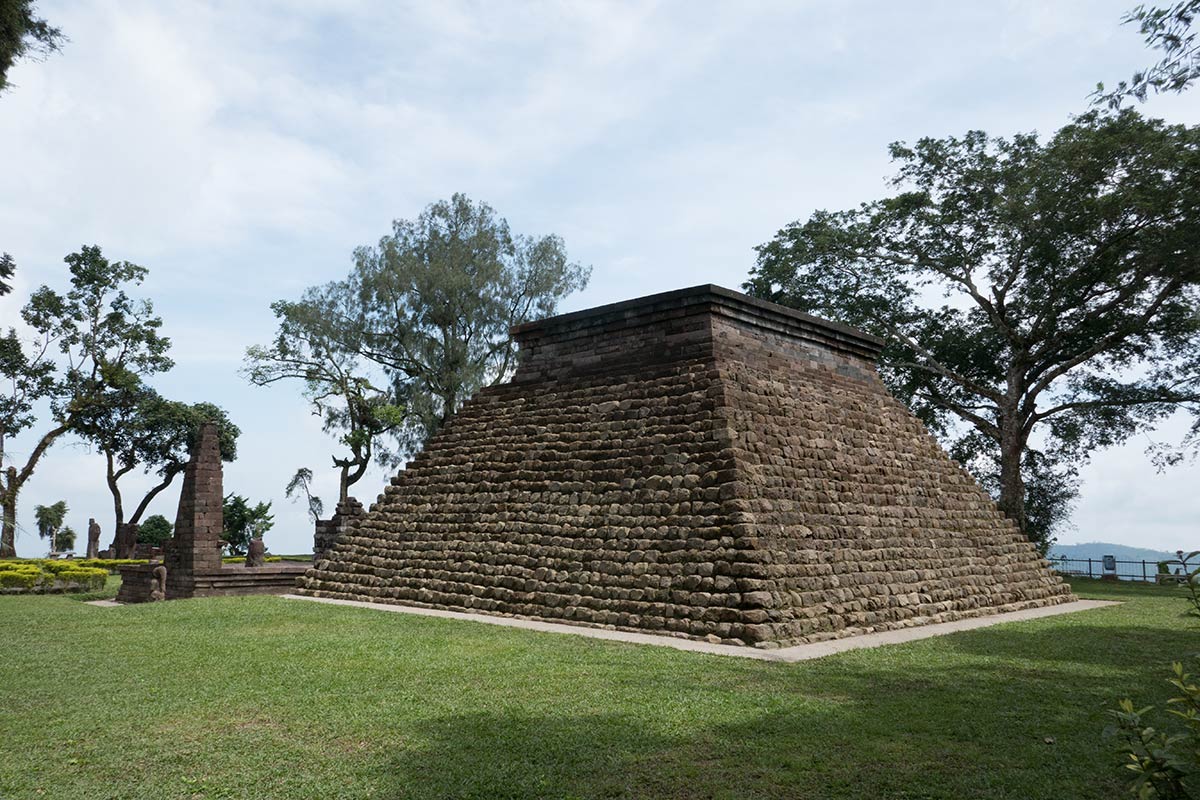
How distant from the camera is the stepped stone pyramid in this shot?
10.3 metres

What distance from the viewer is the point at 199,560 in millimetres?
16125

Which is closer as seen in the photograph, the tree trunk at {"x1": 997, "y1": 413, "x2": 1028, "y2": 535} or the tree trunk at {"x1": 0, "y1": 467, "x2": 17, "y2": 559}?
the tree trunk at {"x1": 997, "y1": 413, "x2": 1028, "y2": 535}

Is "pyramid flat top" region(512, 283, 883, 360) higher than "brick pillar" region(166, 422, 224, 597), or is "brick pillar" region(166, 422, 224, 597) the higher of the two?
"pyramid flat top" region(512, 283, 883, 360)

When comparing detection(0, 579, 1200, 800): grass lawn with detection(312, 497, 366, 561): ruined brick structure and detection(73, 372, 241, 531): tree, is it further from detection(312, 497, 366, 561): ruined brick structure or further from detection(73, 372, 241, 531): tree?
detection(73, 372, 241, 531): tree

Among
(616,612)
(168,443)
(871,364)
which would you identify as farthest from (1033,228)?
(168,443)

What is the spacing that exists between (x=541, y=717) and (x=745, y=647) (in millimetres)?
3780

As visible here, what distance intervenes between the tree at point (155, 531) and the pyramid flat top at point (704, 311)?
25359 millimetres

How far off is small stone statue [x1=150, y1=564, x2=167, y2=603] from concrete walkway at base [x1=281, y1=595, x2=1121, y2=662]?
4.35m

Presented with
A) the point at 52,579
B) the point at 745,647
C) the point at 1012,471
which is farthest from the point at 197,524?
the point at 1012,471

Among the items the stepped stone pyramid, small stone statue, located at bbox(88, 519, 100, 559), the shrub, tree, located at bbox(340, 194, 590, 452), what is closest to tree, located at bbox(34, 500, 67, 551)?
small stone statue, located at bbox(88, 519, 100, 559)

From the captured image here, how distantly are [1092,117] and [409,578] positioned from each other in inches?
745

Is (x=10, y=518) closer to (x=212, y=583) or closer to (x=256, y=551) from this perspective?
(x=256, y=551)

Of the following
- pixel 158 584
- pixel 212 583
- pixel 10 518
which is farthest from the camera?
pixel 10 518

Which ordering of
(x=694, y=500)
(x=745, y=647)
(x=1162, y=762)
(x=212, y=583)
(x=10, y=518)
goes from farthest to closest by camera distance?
1. (x=10, y=518)
2. (x=212, y=583)
3. (x=694, y=500)
4. (x=745, y=647)
5. (x=1162, y=762)
